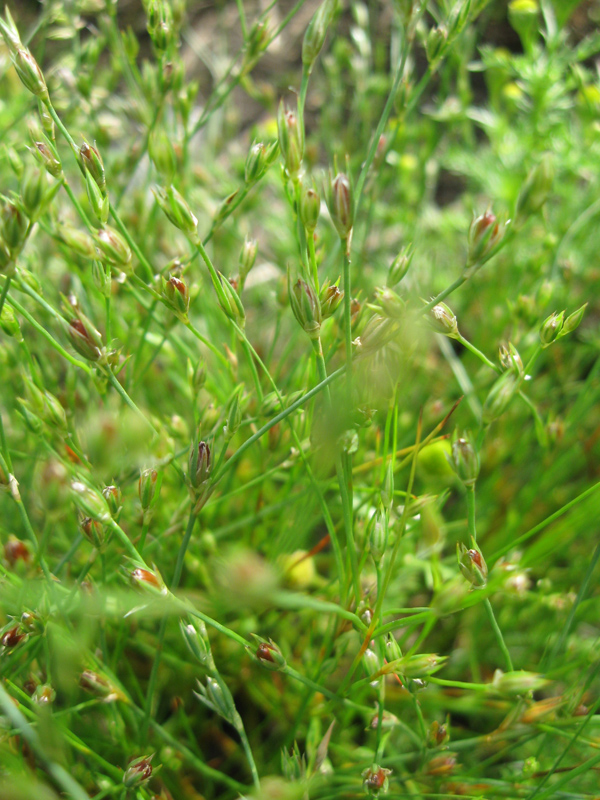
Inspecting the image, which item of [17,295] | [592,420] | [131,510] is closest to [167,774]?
[131,510]

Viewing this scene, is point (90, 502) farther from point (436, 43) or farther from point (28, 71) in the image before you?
point (436, 43)

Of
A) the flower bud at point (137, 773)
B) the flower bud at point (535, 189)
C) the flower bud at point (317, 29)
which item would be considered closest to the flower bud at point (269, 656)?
the flower bud at point (137, 773)

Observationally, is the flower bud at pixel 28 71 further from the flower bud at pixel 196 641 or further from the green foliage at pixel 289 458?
the flower bud at pixel 196 641

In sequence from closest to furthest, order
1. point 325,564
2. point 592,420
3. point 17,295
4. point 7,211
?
point 7,211 < point 17,295 < point 325,564 < point 592,420

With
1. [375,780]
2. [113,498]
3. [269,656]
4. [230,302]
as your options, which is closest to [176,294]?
[230,302]

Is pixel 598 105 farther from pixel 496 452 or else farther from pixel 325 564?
pixel 325 564

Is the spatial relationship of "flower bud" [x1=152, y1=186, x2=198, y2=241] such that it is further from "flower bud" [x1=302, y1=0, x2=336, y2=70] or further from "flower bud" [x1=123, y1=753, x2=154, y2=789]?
"flower bud" [x1=123, y1=753, x2=154, y2=789]
